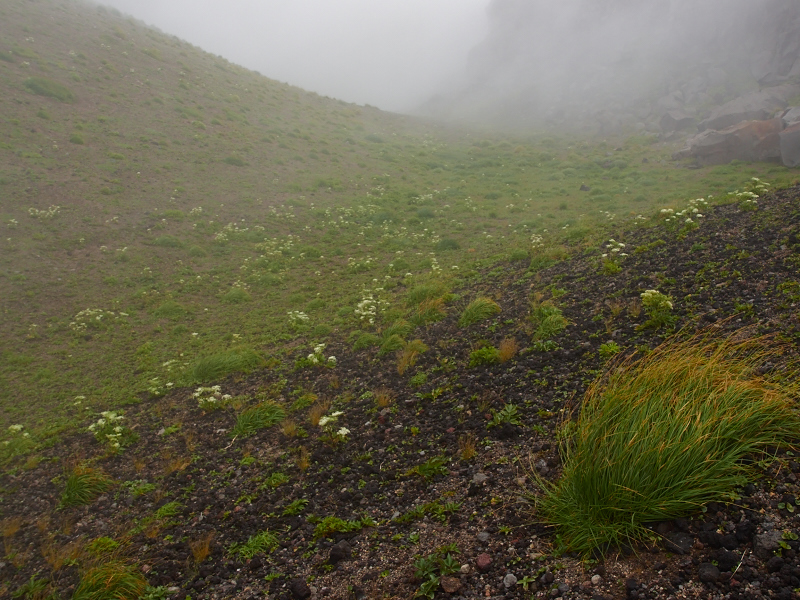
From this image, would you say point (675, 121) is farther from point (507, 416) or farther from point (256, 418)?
point (256, 418)

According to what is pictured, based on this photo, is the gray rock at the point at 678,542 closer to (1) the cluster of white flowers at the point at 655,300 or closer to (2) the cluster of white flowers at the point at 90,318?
(1) the cluster of white flowers at the point at 655,300

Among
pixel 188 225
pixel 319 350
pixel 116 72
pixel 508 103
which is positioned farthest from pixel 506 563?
pixel 508 103

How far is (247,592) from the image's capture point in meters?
4.93

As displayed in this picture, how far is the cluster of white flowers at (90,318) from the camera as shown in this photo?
42.7 ft

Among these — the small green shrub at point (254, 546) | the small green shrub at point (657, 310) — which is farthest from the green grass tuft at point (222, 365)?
the small green shrub at point (657, 310)

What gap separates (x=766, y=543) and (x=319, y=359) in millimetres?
8413

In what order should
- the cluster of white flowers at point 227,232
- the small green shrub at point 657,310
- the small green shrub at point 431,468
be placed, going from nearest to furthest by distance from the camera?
the small green shrub at point 431,468
the small green shrub at point 657,310
the cluster of white flowers at point 227,232

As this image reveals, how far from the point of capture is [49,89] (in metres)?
26.0

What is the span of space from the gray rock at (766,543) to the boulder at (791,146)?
24.5 m

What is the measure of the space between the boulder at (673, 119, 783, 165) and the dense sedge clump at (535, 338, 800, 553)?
83.8 ft

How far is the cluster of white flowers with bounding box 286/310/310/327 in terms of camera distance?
12.9m

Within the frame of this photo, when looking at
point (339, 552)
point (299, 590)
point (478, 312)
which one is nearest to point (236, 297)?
point (478, 312)

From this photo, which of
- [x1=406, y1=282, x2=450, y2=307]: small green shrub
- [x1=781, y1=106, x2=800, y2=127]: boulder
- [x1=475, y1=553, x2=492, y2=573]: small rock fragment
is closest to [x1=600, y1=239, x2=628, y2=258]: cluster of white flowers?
[x1=406, y1=282, x2=450, y2=307]: small green shrub

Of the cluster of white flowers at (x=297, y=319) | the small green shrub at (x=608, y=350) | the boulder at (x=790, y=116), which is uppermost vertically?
the boulder at (x=790, y=116)
